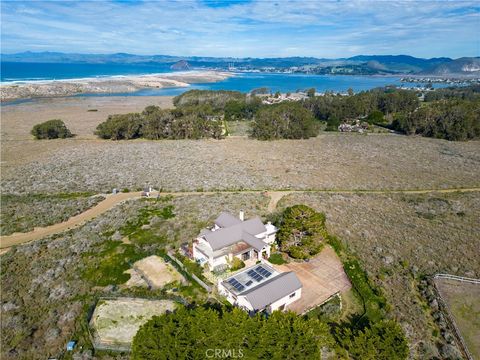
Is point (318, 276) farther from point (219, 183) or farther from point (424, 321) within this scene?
point (219, 183)

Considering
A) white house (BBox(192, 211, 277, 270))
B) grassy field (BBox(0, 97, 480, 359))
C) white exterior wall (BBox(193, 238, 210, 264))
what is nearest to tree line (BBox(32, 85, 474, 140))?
grassy field (BBox(0, 97, 480, 359))

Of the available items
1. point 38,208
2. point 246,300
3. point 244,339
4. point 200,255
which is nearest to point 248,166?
point 200,255

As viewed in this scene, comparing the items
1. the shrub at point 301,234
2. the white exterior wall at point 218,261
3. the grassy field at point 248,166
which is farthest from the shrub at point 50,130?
the shrub at point 301,234

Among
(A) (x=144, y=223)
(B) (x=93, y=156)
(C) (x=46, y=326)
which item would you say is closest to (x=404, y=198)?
(A) (x=144, y=223)

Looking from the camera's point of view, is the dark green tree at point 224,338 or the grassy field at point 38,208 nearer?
the dark green tree at point 224,338

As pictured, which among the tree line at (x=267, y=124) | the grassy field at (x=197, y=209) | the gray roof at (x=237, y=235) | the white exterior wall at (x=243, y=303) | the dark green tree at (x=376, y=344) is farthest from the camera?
the tree line at (x=267, y=124)

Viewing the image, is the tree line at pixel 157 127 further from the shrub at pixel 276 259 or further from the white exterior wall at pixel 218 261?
the white exterior wall at pixel 218 261

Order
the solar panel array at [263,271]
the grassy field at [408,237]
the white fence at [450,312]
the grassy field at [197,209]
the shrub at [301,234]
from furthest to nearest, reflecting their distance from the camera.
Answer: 1. the shrub at [301,234]
2. the solar panel array at [263,271]
3. the grassy field at [408,237]
4. the grassy field at [197,209]
5. the white fence at [450,312]

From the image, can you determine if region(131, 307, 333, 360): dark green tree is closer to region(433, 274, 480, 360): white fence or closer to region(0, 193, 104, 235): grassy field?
region(433, 274, 480, 360): white fence

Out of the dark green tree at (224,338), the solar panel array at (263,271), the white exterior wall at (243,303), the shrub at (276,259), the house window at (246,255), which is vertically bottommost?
the shrub at (276,259)
